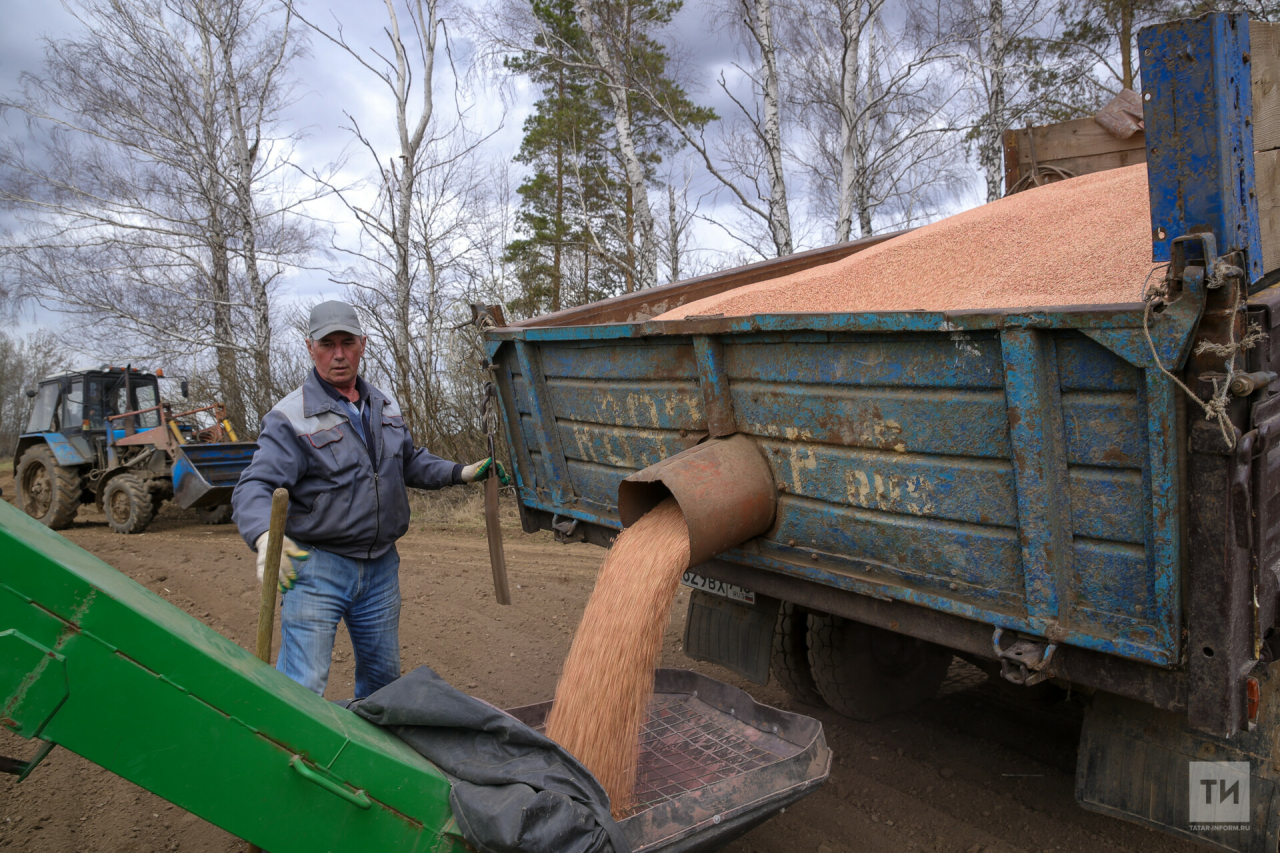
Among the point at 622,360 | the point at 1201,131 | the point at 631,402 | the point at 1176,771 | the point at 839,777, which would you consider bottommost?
the point at 839,777

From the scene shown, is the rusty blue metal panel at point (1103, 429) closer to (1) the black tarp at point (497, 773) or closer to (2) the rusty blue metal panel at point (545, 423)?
(1) the black tarp at point (497, 773)

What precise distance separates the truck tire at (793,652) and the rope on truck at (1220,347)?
2.19 metres

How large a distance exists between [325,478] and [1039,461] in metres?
2.28

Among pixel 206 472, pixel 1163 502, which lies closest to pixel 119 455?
pixel 206 472

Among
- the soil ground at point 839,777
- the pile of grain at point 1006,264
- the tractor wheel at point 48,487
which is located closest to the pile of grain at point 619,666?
the soil ground at point 839,777

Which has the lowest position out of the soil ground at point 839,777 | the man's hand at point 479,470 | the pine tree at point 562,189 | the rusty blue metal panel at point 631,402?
the soil ground at point 839,777

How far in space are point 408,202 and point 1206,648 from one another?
42.0 ft

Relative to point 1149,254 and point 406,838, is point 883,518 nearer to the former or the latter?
point 1149,254

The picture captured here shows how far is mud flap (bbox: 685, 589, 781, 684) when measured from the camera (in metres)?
3.41

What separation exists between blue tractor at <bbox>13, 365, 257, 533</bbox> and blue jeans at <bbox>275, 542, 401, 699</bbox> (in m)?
7.44

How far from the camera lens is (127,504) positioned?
10195 mm

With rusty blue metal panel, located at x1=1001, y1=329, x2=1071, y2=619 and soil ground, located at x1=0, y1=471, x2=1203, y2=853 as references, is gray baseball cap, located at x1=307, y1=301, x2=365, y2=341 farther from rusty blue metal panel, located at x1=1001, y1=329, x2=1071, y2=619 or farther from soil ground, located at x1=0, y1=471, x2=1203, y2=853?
rusty blue metal panel, located at x1=1001, y1=329, x2=1071, y2=619

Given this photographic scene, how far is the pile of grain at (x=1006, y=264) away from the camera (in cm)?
261

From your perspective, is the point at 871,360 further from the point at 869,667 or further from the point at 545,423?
the point at 869,667
